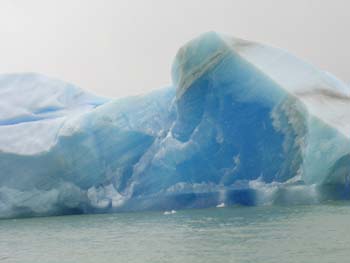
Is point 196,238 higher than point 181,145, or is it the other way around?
point 181,145

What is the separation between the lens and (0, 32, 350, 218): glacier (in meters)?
11.2

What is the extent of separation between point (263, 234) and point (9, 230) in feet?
16.1

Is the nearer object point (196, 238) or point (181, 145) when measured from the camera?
point (196, 238)

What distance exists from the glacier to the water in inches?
58.7

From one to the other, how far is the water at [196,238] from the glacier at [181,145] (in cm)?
149

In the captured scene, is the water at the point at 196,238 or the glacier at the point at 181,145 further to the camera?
the glacier at the point at 181,145

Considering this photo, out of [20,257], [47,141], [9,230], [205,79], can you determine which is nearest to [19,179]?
[47,141]

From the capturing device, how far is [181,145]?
1171 centimetres

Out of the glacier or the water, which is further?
the glacier

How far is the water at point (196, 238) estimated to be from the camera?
17.7ft

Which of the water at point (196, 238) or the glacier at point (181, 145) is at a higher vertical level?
the glacier at point (181, 145)

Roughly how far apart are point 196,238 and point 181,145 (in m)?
5.18

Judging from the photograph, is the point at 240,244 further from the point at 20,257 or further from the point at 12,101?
the point at 12,101

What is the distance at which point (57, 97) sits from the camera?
46.5ft
